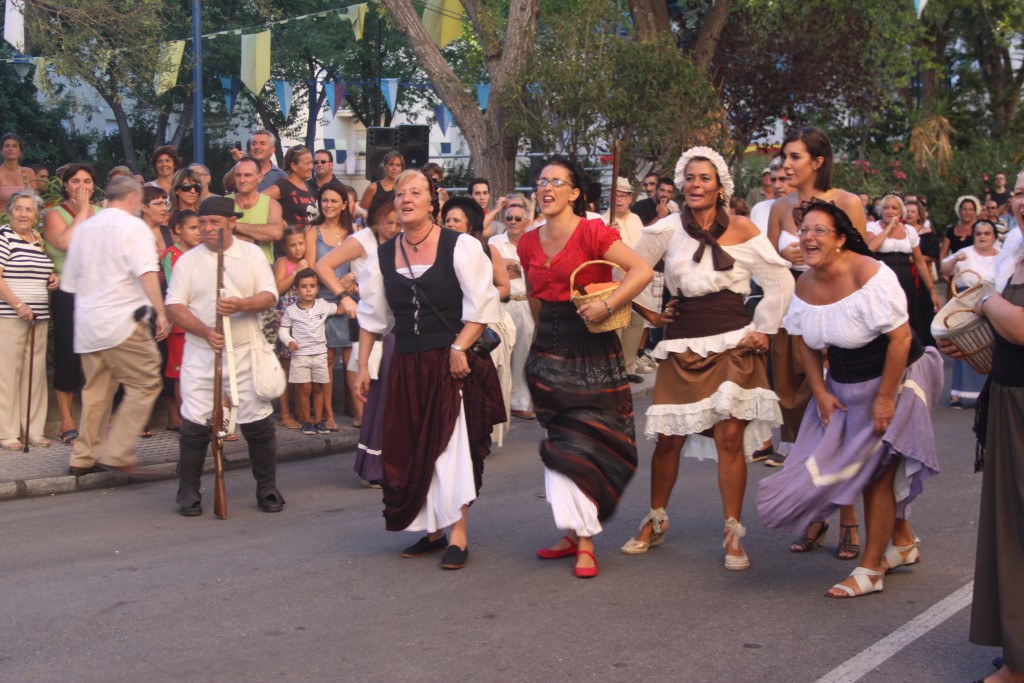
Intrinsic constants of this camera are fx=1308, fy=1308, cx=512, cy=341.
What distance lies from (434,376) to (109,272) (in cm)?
293

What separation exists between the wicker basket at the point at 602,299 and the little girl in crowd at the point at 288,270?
500 centimetres

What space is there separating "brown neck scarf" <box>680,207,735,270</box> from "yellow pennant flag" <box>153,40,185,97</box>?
11.8 metres

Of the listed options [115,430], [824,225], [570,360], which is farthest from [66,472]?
[824,225]

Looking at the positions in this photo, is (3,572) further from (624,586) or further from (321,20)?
(321,20)

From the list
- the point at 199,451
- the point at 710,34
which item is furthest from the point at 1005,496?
the point at 710,34

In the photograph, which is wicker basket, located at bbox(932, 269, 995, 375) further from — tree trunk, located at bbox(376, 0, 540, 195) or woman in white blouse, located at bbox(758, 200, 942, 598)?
tree trunk, located at bbox(376, 0, 540, 195)

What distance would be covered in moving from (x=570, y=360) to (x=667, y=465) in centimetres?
81

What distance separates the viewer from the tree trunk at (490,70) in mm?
17500

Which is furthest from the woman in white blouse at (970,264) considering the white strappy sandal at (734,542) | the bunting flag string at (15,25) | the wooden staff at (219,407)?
the bunting flag string at (15,25)

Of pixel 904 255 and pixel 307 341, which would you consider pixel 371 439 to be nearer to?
pixel 307 341

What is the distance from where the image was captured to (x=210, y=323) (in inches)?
317

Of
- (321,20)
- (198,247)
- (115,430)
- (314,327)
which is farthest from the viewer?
(321,20)

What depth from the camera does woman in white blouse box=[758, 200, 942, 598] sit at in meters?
6.00

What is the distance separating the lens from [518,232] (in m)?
11.7
